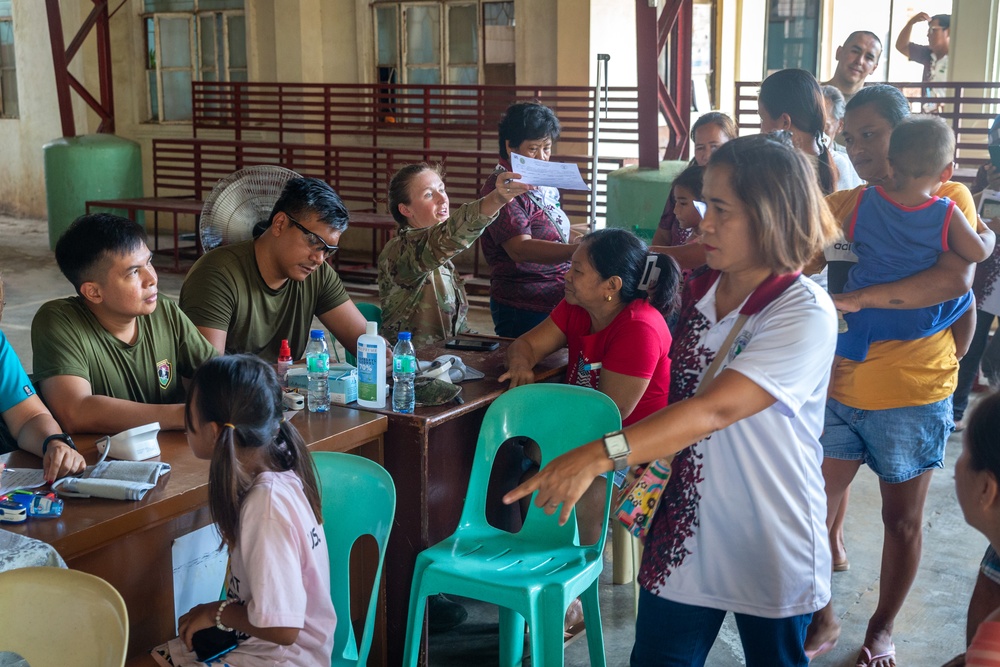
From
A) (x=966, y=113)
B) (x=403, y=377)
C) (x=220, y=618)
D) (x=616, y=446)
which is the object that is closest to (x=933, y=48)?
(x=966, y=113)

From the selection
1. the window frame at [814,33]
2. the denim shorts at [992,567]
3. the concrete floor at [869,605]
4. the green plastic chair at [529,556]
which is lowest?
the concrete floor at [869,605]

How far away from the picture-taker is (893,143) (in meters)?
2.77

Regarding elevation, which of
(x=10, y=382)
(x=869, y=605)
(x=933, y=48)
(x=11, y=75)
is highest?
(x=11, y=75)

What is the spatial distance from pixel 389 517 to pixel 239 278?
4.21 feet

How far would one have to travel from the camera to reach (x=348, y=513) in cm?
241

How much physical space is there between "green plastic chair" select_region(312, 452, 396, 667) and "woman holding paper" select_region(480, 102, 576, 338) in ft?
5.16

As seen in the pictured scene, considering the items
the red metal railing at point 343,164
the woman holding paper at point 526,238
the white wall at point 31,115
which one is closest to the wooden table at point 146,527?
the woman holding paper at point 526,238

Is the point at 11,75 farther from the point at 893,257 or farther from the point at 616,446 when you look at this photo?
the point at 616,446

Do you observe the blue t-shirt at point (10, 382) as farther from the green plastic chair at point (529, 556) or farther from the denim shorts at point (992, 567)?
the denim shorts at point (992, 567)

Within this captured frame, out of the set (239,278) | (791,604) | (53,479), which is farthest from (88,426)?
(791,604)

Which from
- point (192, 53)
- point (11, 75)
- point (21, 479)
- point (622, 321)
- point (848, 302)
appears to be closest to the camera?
point (21, 479)

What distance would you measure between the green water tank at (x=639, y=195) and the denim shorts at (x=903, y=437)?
3.21 meters

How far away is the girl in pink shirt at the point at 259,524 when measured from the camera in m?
2.02

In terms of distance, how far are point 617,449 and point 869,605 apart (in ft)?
7.11
